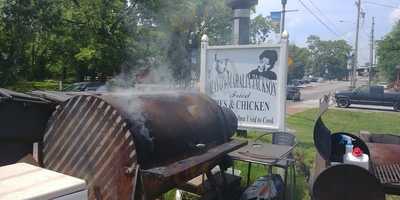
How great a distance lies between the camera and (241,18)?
20.8 feet

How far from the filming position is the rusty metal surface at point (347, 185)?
342 centimetres

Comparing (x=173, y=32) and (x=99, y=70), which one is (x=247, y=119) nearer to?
(x=173, y=32)

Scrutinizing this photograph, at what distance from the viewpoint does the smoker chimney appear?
626 centimetres

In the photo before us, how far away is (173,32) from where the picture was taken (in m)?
10.1

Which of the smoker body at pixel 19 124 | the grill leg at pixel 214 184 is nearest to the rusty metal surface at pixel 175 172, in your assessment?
the grill leg at pixel 214 184

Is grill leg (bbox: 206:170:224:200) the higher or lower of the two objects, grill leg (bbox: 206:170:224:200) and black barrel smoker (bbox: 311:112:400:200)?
the lower

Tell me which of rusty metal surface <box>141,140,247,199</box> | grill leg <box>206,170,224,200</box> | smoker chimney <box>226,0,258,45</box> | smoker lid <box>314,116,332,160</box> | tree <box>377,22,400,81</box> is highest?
tree <box>377,22,400,81</box>

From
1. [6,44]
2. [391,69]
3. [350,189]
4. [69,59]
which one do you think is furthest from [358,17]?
[350,189]

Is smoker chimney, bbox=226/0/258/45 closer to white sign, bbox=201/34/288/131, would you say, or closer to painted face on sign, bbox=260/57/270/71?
white sign, bbox=201/34/288/131

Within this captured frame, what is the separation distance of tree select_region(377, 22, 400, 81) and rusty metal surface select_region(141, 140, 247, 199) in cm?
4448

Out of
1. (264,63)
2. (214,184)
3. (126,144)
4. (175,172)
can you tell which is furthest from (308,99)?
(126,144)

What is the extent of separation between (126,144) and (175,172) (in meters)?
0.46

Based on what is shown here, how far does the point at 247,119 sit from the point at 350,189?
2926mm

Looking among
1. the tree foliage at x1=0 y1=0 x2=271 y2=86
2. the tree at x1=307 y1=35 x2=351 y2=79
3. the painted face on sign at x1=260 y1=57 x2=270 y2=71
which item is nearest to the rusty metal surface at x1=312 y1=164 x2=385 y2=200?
the painted face on sign at x1=260 y1=57 x2=270 y2=71
